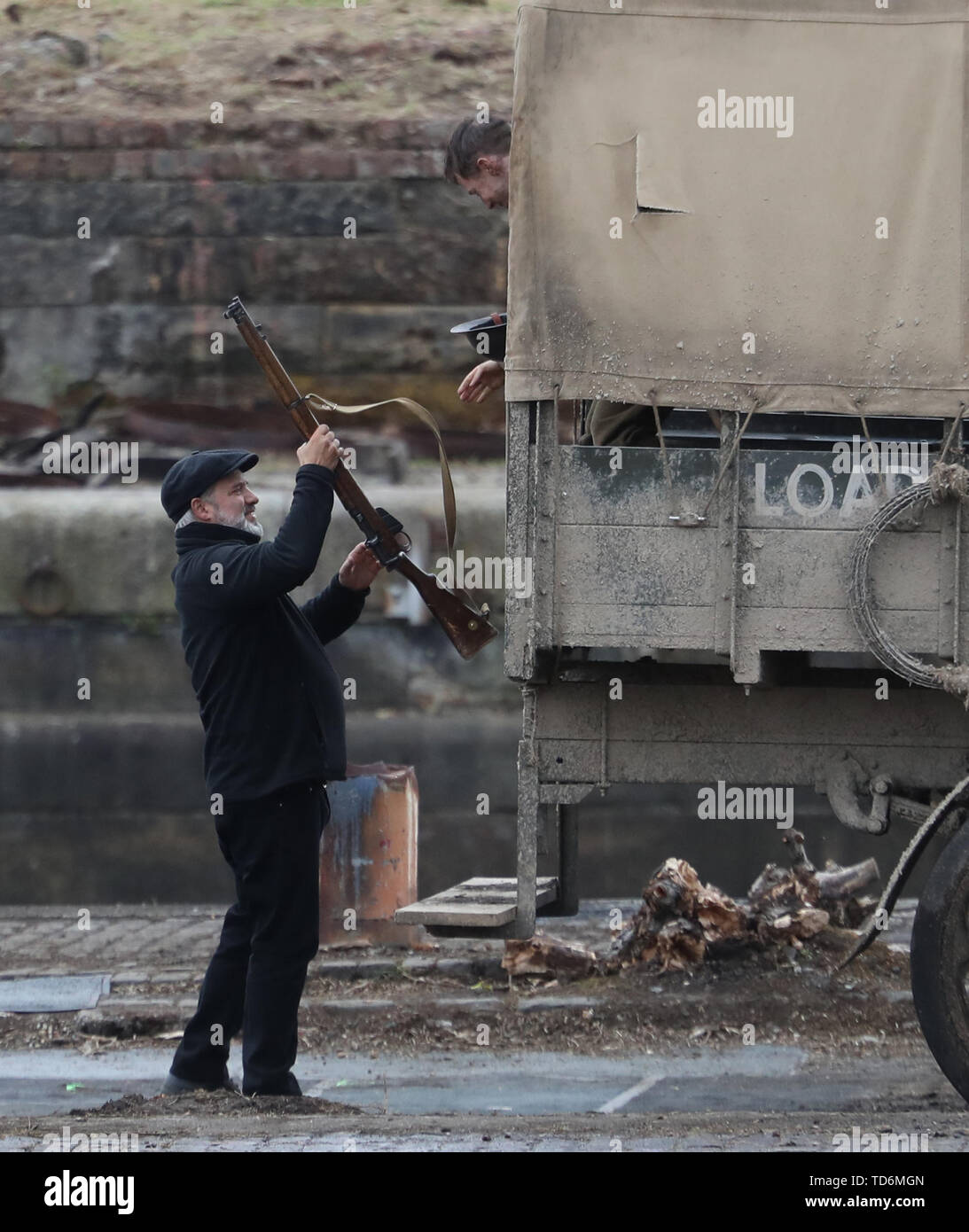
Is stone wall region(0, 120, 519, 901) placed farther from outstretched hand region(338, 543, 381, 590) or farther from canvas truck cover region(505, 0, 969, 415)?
canvas truck cover region(505, 0, 969, 415)

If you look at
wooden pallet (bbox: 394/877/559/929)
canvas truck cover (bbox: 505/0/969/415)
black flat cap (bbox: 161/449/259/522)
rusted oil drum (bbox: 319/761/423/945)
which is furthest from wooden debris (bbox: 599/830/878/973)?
canvas truck cover (bbox: 505/0/969/415)

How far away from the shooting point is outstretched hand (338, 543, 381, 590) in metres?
5.68

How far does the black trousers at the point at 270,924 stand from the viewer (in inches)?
212

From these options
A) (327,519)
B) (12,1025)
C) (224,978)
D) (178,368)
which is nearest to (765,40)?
(327,519)

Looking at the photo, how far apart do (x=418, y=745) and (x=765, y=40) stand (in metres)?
5.38

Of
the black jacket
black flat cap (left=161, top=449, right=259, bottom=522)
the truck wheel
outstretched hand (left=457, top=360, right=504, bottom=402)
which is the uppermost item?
outstretched hand (left=457, top=360, right=504, bottom=402)

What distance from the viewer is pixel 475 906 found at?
5082 millimetres

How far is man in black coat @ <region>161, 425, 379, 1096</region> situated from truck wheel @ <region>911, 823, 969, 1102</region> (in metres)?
1.93

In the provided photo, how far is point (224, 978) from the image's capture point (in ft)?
18.3

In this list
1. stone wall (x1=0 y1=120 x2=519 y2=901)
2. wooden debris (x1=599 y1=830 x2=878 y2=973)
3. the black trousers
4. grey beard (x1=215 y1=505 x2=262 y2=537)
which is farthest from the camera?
stone wall (x1=0 y1=120 x2=519 y2=901)

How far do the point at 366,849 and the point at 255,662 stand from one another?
8.71ft

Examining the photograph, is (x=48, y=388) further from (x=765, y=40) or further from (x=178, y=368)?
(x=765, y=40)

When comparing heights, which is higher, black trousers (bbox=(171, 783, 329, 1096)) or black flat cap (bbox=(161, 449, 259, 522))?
black flat cap (bbox=(161, 449, 259, 522))

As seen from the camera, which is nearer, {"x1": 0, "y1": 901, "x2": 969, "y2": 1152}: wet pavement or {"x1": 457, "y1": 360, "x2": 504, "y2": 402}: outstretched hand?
{"x1": 0, "y1": 901, "x2": 969, "y2": 1152}: wet pavement
